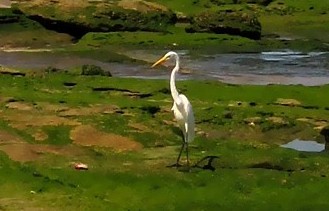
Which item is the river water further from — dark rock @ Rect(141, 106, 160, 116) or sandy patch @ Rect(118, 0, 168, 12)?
dark rock @ Rect(141, 106, 160, 116)

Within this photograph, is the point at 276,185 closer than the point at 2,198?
No

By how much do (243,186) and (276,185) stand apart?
0.68 m

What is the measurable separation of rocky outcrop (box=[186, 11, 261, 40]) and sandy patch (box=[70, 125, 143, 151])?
37.3 m

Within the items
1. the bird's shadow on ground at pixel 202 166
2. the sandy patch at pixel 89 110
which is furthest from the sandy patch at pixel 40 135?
the bird's shadow on ground at pixel 202 166

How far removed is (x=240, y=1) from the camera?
77.0 meters

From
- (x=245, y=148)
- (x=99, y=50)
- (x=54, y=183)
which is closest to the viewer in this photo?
(x=54, y=183)

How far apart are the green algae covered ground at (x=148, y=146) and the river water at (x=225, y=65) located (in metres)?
10.2

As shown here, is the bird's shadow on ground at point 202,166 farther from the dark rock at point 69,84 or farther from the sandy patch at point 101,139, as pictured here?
the dark rock at point 69,84

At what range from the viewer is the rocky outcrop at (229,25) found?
58.4m

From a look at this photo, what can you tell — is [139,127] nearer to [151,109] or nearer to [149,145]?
[149,145]

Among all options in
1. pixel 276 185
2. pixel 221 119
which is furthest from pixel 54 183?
pixel 221 119

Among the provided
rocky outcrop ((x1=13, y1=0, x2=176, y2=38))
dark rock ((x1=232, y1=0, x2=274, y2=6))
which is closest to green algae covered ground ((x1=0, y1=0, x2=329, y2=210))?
rocky outcrop ((x1=13, y1=0, x2=176, y2=38))

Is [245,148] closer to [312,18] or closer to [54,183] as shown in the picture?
[54,183]

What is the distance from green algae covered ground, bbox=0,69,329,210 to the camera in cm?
1584
